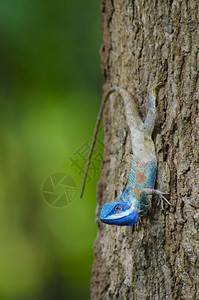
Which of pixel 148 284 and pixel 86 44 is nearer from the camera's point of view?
pixel 148 284

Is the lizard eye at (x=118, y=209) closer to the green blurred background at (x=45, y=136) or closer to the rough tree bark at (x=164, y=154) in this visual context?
the rough tree bark at (x=164, y=154)

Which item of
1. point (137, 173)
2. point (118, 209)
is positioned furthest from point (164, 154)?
point (118, 209)

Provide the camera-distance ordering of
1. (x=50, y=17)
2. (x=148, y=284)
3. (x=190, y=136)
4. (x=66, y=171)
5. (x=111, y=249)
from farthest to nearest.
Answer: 1. (x=50, y=17)
2. (x=66, y=171)
3. (x=111, y=249)
4. (x=148, y=284)
5. (x=190, y=136)

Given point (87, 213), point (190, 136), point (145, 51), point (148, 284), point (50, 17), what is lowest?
point (87, 213)

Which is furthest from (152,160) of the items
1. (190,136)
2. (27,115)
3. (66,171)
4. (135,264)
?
(27,115)

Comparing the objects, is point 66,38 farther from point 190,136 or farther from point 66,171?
point 190,136

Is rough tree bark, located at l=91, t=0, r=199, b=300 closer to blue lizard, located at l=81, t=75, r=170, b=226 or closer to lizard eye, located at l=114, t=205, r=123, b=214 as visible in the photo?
blue lizard, located at l=81, t=75, r=170, b=226

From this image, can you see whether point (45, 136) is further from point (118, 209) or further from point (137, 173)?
point (118, 209)
